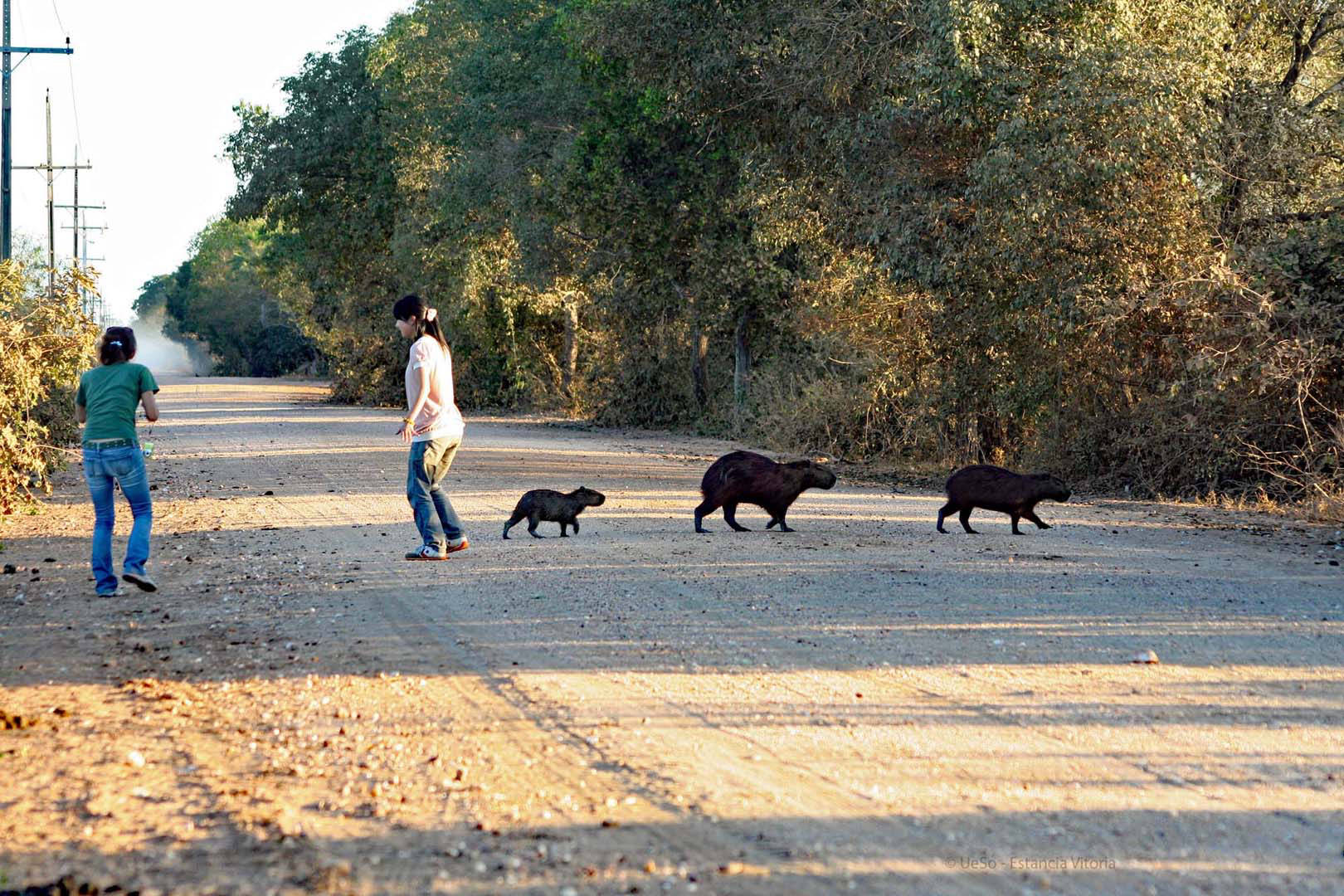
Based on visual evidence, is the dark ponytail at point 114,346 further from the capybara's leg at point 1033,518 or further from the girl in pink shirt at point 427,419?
the capybara's leg at point 1033,518

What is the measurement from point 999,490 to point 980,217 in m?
4.74

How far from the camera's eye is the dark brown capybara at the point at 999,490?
13039mm

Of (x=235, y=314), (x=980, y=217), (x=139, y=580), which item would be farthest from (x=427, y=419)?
(x=235, y=314)

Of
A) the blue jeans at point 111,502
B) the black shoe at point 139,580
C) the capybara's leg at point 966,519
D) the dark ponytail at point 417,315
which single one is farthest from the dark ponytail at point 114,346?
the capybara's leg at point 966,519

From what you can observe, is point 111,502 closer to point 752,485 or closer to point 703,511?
point 703,511

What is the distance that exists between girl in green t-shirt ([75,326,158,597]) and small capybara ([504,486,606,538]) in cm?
354

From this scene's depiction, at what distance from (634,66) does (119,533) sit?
1106 cm

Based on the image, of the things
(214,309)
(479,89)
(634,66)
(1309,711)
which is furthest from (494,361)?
(214,309)

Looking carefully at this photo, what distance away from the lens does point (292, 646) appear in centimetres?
809

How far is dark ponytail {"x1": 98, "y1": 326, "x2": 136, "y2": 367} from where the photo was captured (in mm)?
10109

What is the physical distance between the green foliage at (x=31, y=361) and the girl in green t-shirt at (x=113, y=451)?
16.5ft

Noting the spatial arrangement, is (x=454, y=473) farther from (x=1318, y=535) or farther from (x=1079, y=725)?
(x=1079, y=725)

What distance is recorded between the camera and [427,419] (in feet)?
36.4

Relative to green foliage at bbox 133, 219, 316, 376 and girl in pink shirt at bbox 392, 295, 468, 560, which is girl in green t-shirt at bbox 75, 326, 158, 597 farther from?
green foliage at bbox 133, 219, 316, 376
